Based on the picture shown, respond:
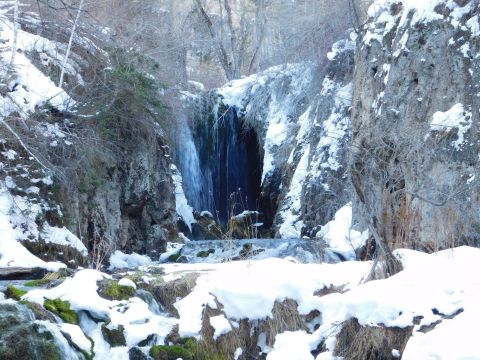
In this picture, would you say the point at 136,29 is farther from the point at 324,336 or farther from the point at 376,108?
the point at 324,336

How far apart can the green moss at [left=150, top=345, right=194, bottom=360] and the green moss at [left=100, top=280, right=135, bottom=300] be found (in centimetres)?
86

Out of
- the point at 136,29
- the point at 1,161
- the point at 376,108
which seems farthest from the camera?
the point at 136,29

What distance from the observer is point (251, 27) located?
31828 mm

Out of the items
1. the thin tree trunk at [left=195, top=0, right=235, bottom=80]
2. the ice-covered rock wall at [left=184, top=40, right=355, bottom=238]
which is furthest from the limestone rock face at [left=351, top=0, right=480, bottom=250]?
the thin tree trunk at [left=195, top=0, right=235, bottom=80]

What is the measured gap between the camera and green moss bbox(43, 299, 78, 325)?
6980 mm

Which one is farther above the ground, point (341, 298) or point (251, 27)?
point (251, 27)

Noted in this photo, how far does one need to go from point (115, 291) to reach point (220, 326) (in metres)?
1.26

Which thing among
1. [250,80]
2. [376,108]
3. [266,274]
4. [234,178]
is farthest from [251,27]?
[266,274]

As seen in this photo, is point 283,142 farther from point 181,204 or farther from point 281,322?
point 281,322

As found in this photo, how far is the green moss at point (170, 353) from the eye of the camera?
6.95 meters

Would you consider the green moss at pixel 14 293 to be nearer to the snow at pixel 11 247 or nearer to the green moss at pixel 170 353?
the green moss at pixel 170 353

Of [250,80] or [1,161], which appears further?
[250,80]

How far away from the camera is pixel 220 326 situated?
23.4 feet

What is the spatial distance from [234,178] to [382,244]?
568 inches
